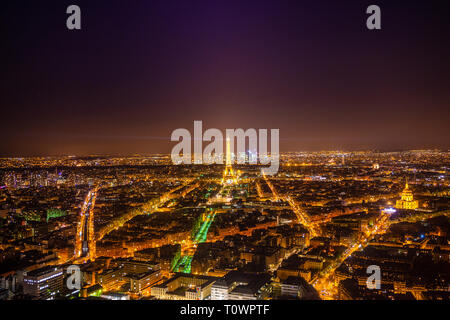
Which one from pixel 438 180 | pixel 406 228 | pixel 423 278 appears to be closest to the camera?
pixel 423 278

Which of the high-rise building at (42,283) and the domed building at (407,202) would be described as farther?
the domed building at (407,202)

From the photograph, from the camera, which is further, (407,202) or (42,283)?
(407,202)

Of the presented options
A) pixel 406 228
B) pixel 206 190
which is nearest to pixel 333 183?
pixel 206 190

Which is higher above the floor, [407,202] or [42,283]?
[407,202]

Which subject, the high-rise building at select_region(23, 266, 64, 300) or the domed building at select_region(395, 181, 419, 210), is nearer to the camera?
the high-rise building at select_region(23, 266, 64, 300)
